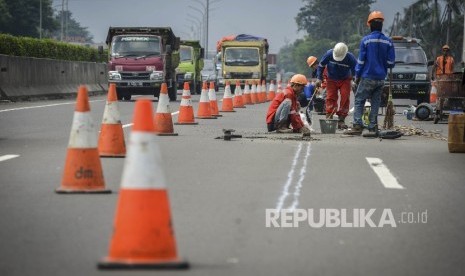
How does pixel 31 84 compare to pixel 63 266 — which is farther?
pixel 31 84

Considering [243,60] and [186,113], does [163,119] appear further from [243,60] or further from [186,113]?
[243,60]

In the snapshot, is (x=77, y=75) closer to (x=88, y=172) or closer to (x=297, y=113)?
(x=297, y=113)

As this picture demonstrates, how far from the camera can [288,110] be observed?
61.0 ft

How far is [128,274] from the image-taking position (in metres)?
6.10

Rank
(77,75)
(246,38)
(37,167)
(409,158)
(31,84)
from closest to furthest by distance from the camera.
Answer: (37,167) → (409,158) → (31,84) → (77,75) → (246,38)

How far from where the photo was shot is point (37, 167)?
478 inches

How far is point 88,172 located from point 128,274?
370 centimetres

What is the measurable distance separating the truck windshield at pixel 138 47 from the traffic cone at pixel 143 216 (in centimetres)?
3129

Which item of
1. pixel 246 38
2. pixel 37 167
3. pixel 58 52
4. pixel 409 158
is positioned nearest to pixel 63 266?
pixel 37 167

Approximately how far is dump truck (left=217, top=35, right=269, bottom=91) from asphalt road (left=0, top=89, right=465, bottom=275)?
38645 mm

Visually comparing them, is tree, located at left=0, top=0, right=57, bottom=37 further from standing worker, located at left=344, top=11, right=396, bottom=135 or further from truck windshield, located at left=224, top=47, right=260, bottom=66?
standing worker, located at left=344, top=11, right=396, bottom=135

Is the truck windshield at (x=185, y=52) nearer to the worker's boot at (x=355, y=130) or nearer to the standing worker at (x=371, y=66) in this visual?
the standing worker at (x=371, y=66)

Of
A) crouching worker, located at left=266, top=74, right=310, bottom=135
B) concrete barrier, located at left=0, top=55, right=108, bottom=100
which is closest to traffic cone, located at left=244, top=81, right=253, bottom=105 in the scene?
concrete barrier, located at left=0, top=55, right=108, bottom=100

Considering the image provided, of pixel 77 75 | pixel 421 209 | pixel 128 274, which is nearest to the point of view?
pixel 128 274
